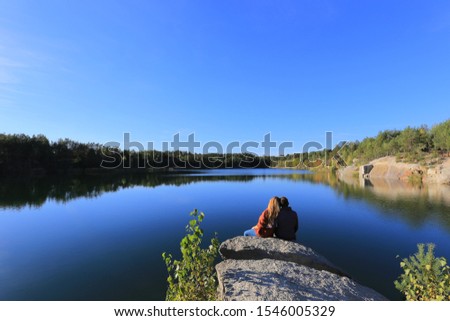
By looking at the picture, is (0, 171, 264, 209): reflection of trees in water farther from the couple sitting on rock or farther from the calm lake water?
the couple sitting on rock

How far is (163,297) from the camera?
18.9 feet

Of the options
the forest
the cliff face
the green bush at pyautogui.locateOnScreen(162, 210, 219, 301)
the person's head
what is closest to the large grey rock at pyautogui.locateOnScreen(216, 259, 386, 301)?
the green bush at pyautogui.locateOnScreen(162, 210, 219, 301)

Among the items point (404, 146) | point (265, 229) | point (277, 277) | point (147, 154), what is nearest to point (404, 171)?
point (404, 146)

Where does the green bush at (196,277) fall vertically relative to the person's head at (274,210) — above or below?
below

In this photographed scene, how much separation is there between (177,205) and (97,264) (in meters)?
10.7

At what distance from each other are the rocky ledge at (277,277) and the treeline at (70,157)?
68573 mm

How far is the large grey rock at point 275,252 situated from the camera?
5590mm

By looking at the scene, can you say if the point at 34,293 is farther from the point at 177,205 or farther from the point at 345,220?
the point at 345,220

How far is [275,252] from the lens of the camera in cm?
563

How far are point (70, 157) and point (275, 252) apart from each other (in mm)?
78592

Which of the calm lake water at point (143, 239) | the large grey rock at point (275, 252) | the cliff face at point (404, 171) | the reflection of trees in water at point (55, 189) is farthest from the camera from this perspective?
the cliff face at point (404, 171)

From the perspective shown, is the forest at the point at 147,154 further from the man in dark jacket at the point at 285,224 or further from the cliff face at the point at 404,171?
the man in dark jacket at the point at 285,224

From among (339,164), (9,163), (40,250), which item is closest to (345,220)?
(40,250)

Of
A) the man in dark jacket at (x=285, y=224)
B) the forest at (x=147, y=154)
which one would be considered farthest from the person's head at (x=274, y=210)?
the forest at (x=147, y=154)
